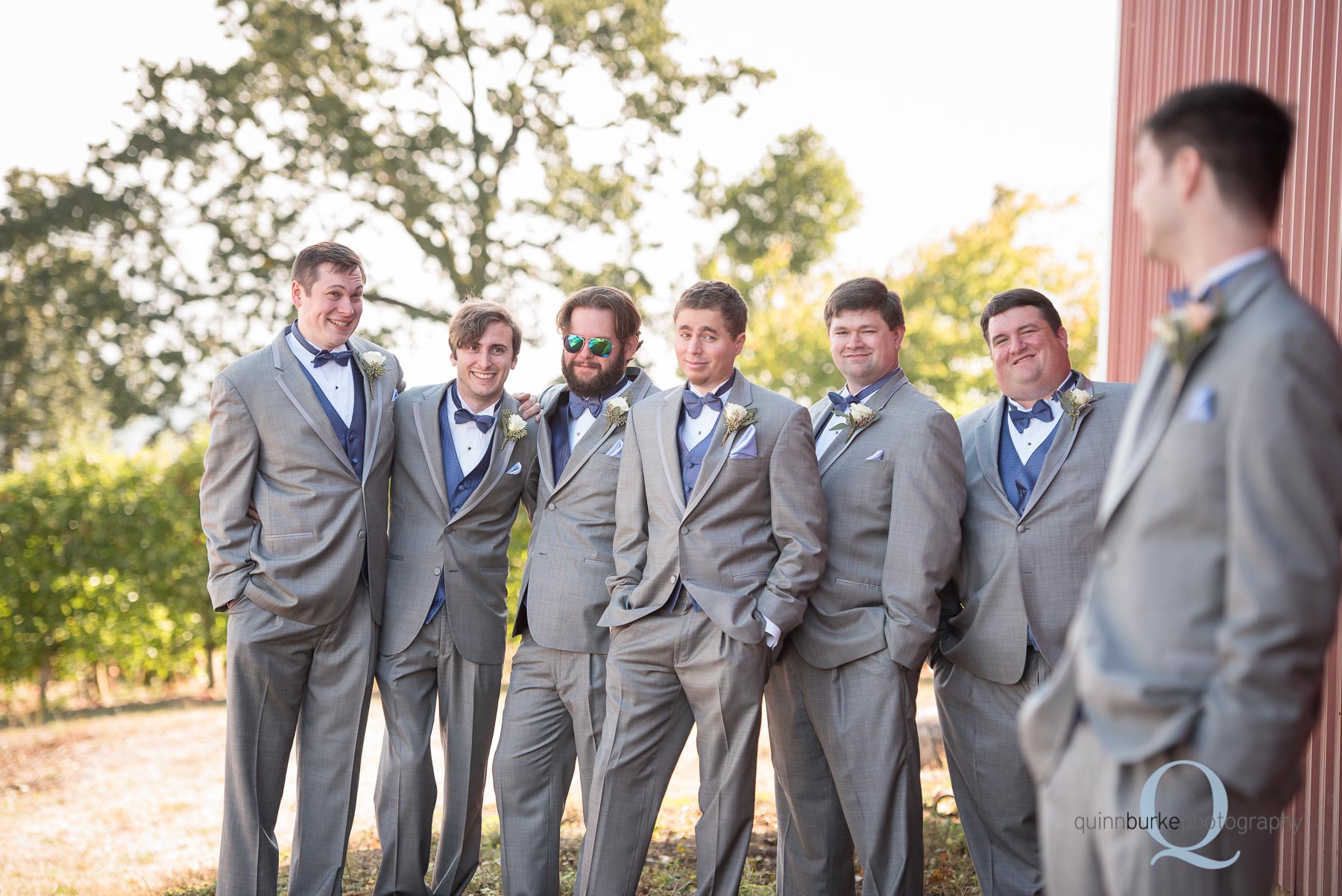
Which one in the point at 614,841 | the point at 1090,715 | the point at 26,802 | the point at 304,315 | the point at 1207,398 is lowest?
the point at 26,802

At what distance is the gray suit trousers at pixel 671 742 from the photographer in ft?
14.2

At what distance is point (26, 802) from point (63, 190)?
1336 cm

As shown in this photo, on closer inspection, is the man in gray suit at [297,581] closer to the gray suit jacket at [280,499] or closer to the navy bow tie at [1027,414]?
the gray suit jacket at [280,499]

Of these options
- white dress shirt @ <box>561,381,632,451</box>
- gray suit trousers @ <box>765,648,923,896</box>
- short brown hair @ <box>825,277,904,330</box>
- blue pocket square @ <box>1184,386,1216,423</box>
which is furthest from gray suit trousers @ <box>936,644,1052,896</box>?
blue pocket square @ <box>1184,386,1216,423</box>

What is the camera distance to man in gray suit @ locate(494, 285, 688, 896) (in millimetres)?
4715

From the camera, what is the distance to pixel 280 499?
15.4ft

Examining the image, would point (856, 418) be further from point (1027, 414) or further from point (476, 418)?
point (476, 418)

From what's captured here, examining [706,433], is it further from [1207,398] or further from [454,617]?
[1207,398]

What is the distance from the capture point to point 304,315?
4918 millimetres

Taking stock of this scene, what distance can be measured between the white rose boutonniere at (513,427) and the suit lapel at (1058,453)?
2.13m

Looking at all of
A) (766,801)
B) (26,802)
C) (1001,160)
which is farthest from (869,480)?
(1001,160)

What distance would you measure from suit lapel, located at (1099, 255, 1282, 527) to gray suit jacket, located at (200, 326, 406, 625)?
3269 millimetres

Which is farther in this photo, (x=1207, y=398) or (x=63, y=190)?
(x=63, y=190)

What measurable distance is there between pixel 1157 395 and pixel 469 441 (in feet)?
10.9
